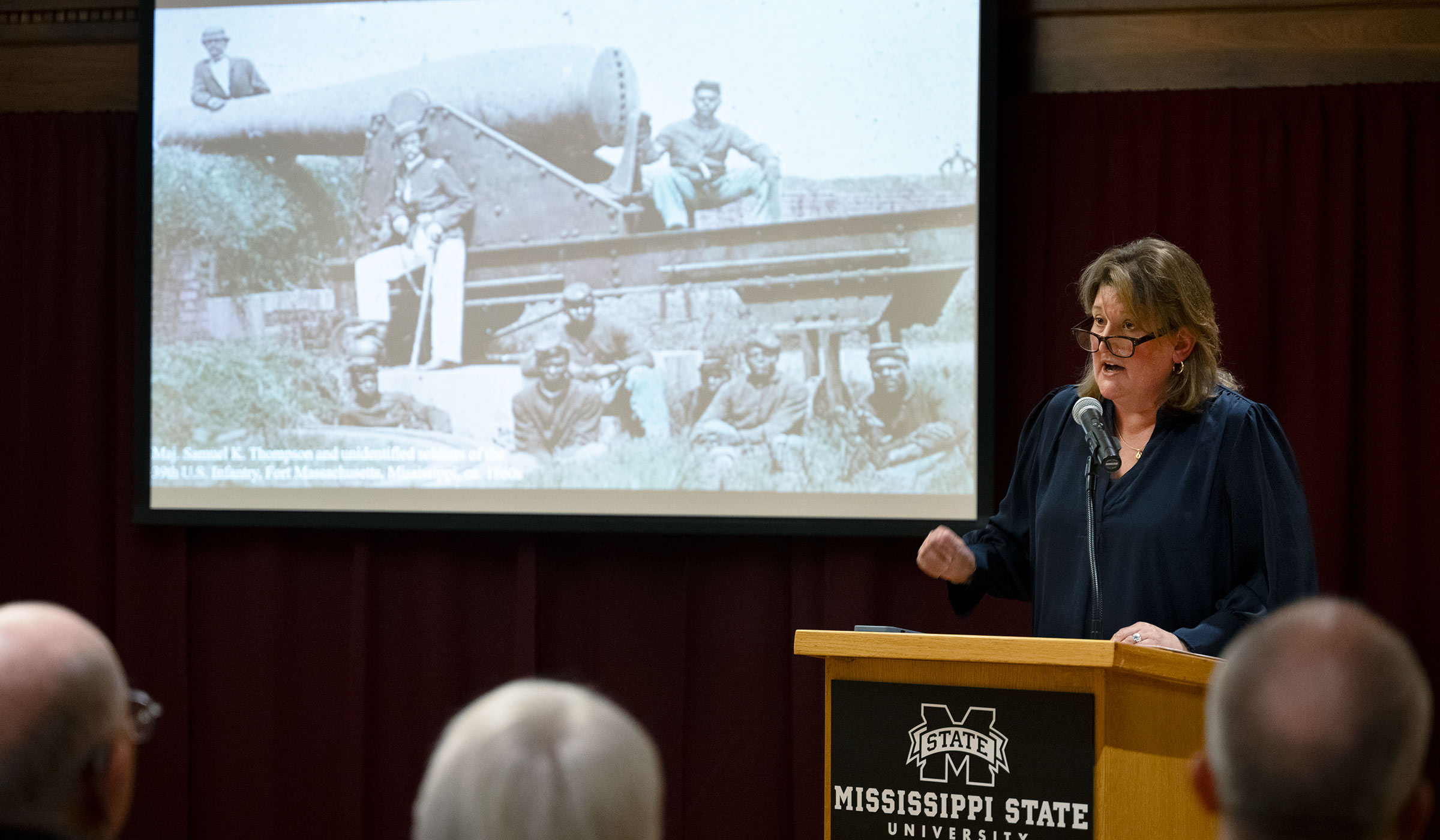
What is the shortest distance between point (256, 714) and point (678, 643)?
1.40 metres

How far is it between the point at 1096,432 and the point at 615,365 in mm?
1897

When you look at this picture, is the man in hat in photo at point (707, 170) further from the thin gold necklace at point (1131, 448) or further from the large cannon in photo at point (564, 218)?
the thin gold necklace at point (1131, 448)

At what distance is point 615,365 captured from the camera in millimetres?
3748

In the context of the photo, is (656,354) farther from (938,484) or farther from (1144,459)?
(1144,459)

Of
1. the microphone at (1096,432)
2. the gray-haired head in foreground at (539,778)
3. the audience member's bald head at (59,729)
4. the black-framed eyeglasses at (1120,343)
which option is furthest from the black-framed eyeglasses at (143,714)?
the black-framed eyeglasses at (1120,343)

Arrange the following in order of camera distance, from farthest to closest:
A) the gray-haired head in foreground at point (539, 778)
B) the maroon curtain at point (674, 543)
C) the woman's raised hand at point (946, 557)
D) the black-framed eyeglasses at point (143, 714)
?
the maroon curtain at point (674, 543), the woman's raised hand at point (946, 557), the black-framed eyeglasses at point (143, 714), the gray-haired head in foreground at point (539, 778)

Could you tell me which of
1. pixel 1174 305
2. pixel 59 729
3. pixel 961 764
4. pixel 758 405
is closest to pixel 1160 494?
pixel 1174 305

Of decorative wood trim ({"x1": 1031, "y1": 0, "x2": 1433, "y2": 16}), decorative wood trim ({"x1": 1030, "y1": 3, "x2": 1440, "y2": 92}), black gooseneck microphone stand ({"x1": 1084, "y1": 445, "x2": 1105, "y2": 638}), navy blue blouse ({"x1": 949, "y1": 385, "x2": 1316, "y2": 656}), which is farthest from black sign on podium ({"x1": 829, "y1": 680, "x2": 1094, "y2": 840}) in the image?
decorative wood trim ({"x1": 1031, "y1": 0, "x2": 1433, "y2": 16})

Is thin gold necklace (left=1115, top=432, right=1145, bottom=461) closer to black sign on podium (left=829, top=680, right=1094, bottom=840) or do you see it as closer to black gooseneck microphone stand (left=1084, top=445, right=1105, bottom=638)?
black gooseneck microphone stand (left=1084, top=445, right=1105, bottom=638)

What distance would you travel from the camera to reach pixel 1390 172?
141 inches

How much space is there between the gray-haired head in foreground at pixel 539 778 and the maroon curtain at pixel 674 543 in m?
2.95

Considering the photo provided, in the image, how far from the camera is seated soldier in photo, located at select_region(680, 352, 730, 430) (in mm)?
3701

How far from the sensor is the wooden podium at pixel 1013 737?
175cm

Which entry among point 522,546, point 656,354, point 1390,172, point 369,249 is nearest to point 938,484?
point 656,354
